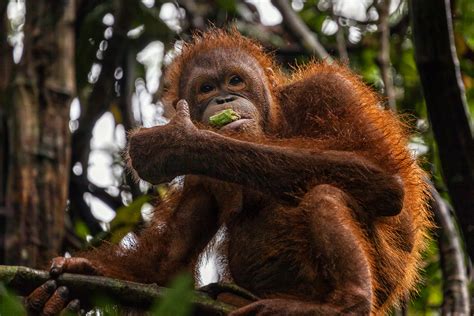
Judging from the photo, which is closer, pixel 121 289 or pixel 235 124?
pixel 121 289

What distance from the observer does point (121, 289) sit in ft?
9.06

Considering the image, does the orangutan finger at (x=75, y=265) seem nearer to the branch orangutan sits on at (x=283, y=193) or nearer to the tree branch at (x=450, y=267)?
the branch orangutan sits on at (x=283, y=193)

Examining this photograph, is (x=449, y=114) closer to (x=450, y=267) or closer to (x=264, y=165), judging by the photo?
(x=264, y=165)

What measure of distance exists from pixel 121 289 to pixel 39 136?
220cm

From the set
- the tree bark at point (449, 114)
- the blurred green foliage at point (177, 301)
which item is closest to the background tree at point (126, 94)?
the tree bark at point (449, 114)

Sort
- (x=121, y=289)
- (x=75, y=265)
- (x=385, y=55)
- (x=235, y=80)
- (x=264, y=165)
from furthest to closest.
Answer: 1. (x=385, y=55)
2. (x=235, y=80)
3. (x=75, y=265)
4. (x=264, y=165)
5. (x=121, y=289)

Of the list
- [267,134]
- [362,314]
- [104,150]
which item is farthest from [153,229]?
[104,150]

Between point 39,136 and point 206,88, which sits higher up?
point 39,136

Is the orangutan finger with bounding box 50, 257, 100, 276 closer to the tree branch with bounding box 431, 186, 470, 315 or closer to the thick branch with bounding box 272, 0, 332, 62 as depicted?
the tree branch with bounding box 431, 186, 470, 315

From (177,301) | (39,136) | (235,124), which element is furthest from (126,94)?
(177,301)

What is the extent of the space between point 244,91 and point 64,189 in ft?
4.33

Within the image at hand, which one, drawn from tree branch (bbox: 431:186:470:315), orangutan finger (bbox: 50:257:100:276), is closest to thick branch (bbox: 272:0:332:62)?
tree branch (bbox: 431:186:470:315)

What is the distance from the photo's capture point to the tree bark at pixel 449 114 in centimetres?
310

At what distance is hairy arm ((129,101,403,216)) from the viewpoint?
125 inches
